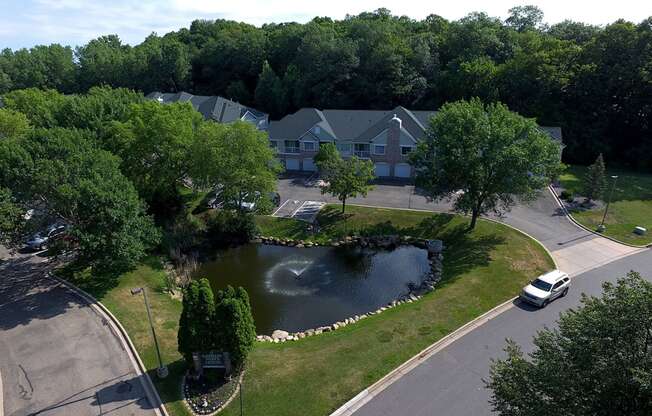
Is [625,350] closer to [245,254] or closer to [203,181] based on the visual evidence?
[245,254]

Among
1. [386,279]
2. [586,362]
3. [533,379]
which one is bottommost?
[386,279]

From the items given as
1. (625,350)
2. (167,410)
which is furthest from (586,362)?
(167,410)

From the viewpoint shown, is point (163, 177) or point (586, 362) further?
point (163, 177)

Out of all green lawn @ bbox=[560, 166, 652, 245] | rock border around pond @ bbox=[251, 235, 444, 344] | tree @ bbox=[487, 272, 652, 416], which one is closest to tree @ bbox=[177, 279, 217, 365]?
rock border around pond @ bbox=[251, 235, 444, 344]

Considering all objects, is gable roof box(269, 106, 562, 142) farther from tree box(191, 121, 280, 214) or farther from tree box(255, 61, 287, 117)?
tree box(191, 121, 280, 214)

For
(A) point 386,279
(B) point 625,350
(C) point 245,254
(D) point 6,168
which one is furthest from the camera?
(C) point 245,254

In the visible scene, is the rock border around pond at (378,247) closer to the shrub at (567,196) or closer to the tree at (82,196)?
the tree at (82,196)

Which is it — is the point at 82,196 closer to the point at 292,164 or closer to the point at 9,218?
the point at 9,218
